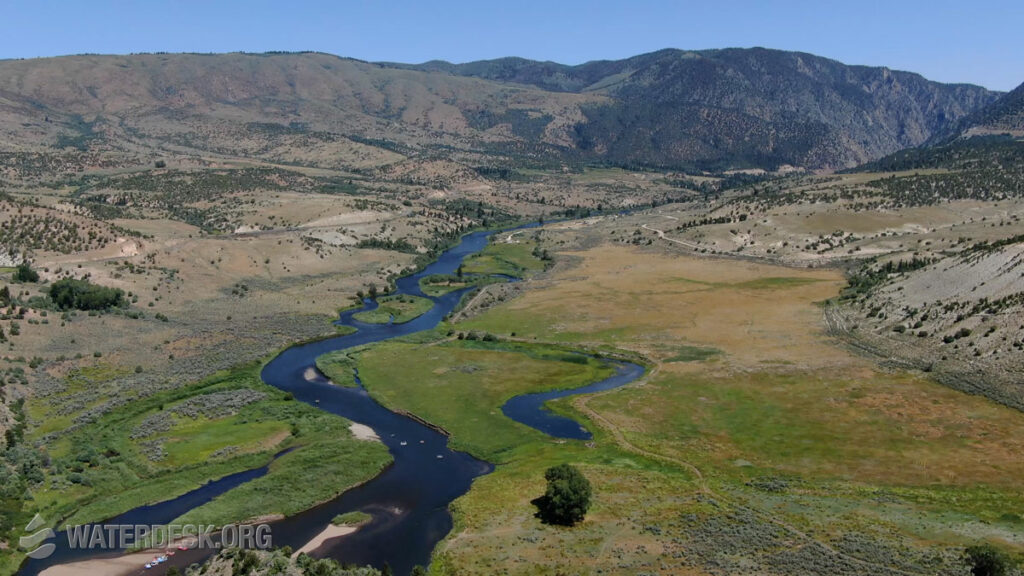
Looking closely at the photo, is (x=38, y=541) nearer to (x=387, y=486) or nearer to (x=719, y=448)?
(x=387, y=486)

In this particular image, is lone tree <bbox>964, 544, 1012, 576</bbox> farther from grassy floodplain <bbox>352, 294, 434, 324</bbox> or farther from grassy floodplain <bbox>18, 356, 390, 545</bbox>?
grassy floodplain <bbox>352, 294, 434, 324</bbox>

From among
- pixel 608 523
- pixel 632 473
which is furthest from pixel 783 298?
pixel 608 523

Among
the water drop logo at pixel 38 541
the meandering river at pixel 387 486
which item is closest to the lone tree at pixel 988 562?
the meandering river at pixel 387 486

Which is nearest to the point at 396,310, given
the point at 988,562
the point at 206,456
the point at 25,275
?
the point at 25,275

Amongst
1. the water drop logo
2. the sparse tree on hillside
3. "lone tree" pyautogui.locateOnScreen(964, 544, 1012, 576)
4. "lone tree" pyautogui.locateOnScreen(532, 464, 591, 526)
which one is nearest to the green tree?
the sparse tree on hillside

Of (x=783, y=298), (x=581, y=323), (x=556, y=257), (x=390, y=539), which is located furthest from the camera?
(x=556, y=257)

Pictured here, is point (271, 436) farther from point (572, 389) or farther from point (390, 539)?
point (572, 389)

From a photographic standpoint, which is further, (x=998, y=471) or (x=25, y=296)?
(x=25, y=296)

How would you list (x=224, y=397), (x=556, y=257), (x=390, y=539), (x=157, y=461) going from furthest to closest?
(x=556, y=257)
(x=224, y=397)
(x=157, y=461)
(x=390, y=539)
